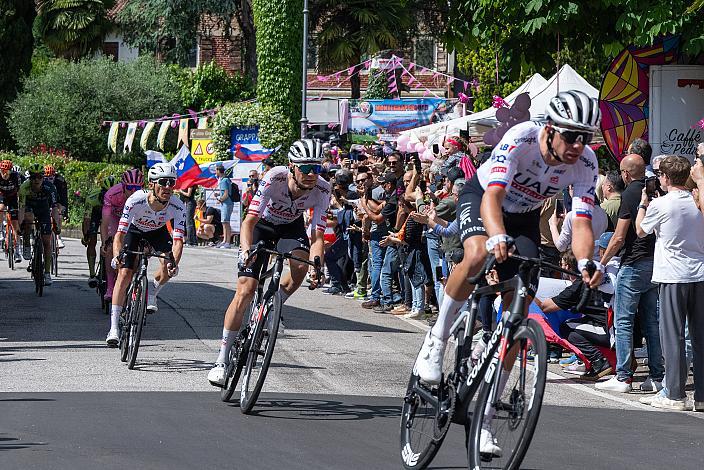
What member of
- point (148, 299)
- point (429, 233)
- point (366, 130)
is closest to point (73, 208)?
point (366, 130)

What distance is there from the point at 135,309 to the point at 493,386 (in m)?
6.42

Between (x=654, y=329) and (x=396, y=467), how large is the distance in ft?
15.4

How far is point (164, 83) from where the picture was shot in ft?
166

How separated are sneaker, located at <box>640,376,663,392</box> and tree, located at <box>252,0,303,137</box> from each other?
1231 inches

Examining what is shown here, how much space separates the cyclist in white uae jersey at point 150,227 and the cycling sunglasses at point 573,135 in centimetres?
624

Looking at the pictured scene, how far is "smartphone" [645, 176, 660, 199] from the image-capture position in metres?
11.2

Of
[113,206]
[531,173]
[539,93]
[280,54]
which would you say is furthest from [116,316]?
[280,54]

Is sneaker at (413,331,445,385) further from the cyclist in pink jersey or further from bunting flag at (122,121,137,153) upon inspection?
bunting flag at (122,121,137,153)

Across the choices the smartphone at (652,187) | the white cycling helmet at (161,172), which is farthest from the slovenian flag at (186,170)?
the smartphone at (652,187)

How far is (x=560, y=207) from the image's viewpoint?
14203mm

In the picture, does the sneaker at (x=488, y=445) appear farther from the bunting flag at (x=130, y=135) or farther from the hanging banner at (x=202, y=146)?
the bunting flag at (x=130, y=135)

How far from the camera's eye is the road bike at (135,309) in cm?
1207

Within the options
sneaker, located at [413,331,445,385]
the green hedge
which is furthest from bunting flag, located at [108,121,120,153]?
sneaker, located at [413,331,445,385]

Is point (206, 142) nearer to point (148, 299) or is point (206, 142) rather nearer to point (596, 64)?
point (596, 64)
